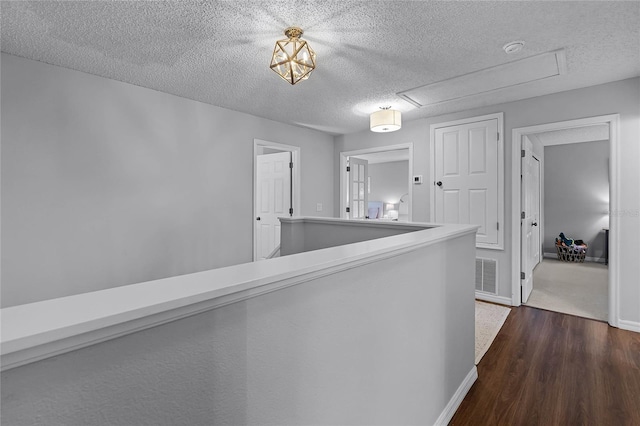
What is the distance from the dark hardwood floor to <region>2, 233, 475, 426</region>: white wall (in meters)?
0.50

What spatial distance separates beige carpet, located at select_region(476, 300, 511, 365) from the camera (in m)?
2.60

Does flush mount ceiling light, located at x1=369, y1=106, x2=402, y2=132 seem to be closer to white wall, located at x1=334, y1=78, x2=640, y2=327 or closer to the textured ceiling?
the textured ceiling

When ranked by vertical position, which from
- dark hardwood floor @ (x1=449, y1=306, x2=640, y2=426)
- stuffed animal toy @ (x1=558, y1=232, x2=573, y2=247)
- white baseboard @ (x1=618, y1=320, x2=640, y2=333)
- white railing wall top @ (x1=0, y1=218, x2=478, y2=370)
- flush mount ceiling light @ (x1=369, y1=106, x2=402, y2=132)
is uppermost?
flush mount ceiling light @ (x1=369, y1=106, x2=402, y2=132)

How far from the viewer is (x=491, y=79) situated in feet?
9.48

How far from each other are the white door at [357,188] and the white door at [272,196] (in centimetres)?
119

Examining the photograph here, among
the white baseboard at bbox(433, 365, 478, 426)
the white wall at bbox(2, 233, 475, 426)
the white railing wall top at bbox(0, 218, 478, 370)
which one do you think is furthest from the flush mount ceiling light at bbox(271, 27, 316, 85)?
the white baseboard at bbox(433, 365, 478, 426)

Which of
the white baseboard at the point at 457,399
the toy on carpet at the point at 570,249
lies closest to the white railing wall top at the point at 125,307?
the white baseboard at the point at 457,399

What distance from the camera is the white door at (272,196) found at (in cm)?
473

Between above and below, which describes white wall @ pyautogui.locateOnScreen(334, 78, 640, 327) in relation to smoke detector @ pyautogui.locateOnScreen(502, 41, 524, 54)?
below

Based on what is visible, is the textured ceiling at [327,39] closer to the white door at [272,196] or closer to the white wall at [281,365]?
the white wall at [281,365]

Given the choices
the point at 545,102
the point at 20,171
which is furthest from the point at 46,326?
the point at 545,102

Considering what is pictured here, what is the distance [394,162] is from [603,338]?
6.57 meters

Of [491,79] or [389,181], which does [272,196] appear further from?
[389,181]

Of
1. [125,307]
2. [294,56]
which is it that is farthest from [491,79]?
[125,307]
